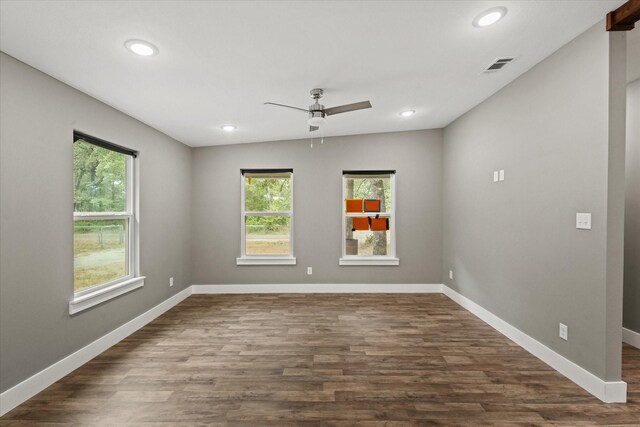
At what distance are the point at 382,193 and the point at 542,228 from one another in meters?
2.53

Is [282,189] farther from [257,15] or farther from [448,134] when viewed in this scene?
[257,15]

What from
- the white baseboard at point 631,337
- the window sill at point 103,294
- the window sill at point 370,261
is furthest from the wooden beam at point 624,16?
the window sill at point 103,294

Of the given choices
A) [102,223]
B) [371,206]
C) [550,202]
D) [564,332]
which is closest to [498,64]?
[550,202]

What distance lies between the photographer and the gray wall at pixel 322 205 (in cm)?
486

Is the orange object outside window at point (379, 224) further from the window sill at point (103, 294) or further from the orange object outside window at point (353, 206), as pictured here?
the window sill at point (103, 294)

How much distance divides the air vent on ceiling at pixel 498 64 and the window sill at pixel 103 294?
4144mm

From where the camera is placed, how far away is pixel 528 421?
190cm

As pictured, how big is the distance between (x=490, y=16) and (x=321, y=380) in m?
2.83

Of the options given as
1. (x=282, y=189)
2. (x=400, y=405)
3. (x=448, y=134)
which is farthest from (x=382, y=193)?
(x=400, y=405)

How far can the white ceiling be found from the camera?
68.1 inches

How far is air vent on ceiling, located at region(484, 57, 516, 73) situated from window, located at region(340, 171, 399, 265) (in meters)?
2.29

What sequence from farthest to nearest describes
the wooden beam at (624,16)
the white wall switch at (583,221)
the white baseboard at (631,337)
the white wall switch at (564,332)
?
the white baseboard at (631,337) → the white wall switch at (564,332) → the white wall switch at (583,221) → the wooden beam at (624,16)

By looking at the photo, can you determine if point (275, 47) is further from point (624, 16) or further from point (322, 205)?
point (322, 205)

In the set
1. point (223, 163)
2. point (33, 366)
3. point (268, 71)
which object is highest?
point (268, 71)
